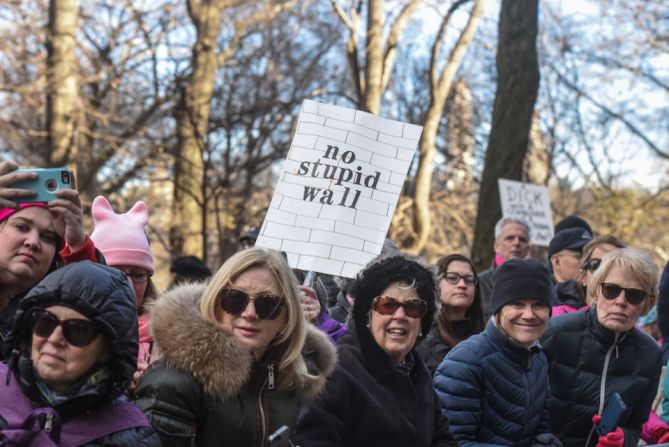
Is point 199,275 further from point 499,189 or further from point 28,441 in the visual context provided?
point 28,441

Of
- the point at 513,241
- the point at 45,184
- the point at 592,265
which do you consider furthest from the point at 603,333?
the point at 45,184

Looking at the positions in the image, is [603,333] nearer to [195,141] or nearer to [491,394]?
[491,394]

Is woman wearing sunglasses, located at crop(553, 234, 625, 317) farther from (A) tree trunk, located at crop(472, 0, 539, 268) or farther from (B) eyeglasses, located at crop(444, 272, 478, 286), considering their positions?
(A) tree trunk, located at crop(472, 0, 539, 268)

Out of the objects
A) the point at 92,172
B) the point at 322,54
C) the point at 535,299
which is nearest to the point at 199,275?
the point at 535,299

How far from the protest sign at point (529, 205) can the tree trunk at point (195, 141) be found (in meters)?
4.46

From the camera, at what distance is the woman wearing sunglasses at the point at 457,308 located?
218 inches

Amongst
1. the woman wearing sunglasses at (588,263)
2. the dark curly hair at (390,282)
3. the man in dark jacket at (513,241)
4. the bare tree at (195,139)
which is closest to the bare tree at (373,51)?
the bare tree at (195,139)

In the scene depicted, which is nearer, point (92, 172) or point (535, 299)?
point (535, 299)

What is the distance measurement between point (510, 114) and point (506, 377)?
20.9 feet

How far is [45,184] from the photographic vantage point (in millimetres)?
3434

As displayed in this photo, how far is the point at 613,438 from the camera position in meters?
4.43

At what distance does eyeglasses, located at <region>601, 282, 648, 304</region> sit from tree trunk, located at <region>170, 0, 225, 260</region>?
8246 mm

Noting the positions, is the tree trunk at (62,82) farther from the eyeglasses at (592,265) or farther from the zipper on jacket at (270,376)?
the zipper on jacket at (270,376)

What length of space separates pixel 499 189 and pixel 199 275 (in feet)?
12.7
